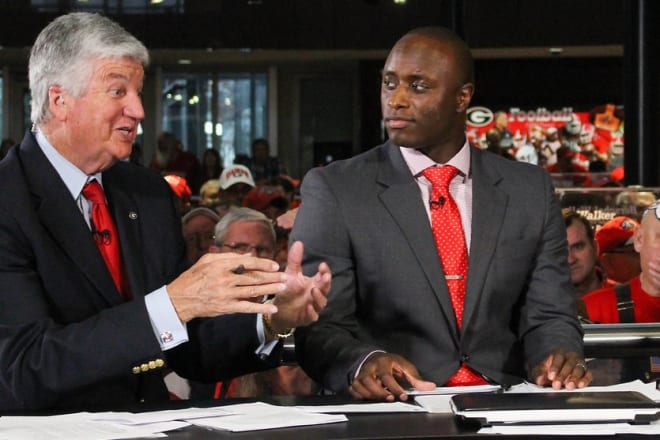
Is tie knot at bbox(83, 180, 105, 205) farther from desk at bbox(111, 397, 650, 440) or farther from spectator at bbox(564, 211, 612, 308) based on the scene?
spectator at bbox(564, 211, 612, 308)

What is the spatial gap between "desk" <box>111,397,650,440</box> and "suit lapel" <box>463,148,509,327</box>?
706mm

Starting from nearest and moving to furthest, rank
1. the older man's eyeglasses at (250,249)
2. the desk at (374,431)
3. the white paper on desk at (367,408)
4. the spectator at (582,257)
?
the desk at (374,431) → the white paper on desk at (367,408) → the older man's eyeglasses at (250,249) → the spectator at (582,257)


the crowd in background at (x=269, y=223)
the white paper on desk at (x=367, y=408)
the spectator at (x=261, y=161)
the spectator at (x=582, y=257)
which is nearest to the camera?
the white paper on desk at (x=367, y=408)

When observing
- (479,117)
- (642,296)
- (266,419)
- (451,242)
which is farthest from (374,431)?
(479,117)

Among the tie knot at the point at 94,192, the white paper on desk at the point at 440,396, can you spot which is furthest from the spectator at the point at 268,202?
the white paper on desk at the point at 440,396

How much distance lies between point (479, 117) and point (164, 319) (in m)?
17.6

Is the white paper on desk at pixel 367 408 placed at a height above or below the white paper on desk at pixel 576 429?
below

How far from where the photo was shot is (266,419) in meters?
2.35

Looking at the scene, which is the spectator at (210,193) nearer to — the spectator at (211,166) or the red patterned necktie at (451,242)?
the spectator at (211,166)

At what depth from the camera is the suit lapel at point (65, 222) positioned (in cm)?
272

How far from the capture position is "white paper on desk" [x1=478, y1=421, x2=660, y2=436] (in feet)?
7.32

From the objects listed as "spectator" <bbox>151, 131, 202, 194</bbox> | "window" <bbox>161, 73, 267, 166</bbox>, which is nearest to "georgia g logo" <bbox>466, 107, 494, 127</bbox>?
"window" <bbox>161, 73, 267, 166</bbox>

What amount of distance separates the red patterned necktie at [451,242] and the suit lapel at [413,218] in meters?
0.04

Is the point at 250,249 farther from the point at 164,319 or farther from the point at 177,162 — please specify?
the point at 177,162
